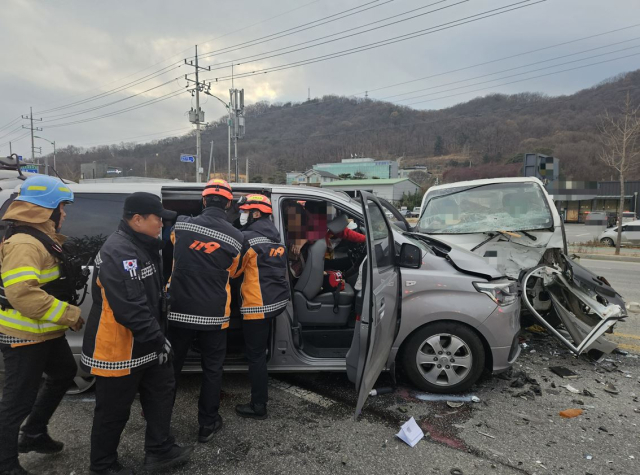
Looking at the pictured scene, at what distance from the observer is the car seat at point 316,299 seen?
3.70 metres

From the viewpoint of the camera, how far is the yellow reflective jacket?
2.23 m

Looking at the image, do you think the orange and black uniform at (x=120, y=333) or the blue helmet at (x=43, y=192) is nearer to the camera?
the orange and black uniform at (x=120, y=333)

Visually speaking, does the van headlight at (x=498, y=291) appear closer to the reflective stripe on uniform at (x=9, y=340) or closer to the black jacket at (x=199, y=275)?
the black jacket at (x=199, y=275)

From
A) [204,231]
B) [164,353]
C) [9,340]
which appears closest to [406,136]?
[204,231]

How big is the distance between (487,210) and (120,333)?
492 centimetres

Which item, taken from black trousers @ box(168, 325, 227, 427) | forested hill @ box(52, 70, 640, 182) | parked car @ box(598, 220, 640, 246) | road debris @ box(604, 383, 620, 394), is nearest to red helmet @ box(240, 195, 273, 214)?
black trousers @ box(168, 325, 227, 427)

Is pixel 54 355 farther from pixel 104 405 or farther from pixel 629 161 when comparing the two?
pixel 629 161

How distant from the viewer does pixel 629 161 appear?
15203mm

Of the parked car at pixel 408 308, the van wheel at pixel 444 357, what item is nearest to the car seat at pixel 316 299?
Result: the parked car at pixel 408 308

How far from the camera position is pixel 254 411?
315cm

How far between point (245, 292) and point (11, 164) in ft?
8.31

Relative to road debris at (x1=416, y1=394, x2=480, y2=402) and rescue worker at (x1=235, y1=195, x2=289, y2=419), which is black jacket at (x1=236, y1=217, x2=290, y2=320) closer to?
rescue worker at (x1=235, y1=195, x2=289, y2=419)

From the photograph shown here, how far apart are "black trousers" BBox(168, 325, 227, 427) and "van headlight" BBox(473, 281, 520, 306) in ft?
7.03

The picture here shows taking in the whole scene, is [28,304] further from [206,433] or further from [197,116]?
[197,116]
